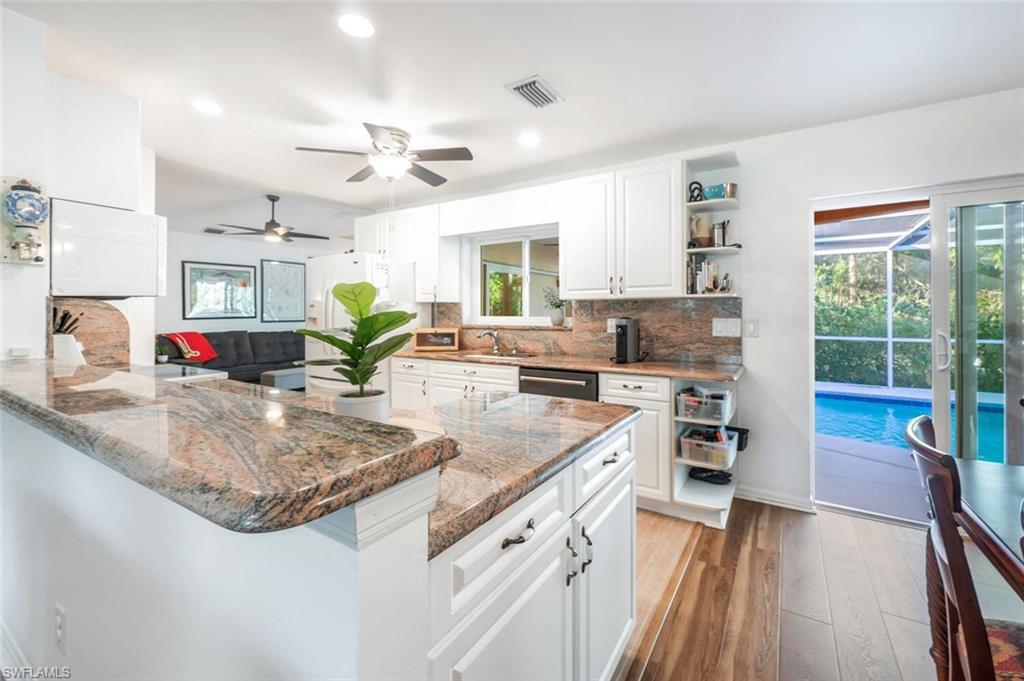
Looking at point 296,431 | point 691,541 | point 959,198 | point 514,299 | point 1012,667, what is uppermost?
point 959,198

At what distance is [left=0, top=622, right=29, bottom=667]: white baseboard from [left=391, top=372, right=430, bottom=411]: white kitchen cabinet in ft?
8.16

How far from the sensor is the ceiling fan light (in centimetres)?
290

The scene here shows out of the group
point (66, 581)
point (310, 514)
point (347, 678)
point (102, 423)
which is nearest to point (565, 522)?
point (347, 678)

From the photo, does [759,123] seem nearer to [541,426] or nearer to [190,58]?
[541,426]

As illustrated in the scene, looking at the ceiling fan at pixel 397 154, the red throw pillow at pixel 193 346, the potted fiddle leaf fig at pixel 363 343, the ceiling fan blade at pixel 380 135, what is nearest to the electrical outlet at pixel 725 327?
the ceiling fan at pixel 397 154

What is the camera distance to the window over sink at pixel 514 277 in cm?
427

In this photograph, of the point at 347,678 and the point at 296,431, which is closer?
the point at 347,678

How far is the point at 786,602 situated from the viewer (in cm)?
200

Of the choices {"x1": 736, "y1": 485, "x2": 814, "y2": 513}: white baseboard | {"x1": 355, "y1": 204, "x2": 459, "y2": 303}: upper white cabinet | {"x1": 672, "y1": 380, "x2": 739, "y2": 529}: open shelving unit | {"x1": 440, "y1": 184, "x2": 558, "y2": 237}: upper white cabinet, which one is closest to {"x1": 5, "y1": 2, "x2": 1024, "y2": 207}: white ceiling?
{"x1": 440, "y1": 184, "x2": 558, "y2": 237}: upper white cabinet

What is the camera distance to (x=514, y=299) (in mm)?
4434

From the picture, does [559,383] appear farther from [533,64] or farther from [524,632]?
[524,632]

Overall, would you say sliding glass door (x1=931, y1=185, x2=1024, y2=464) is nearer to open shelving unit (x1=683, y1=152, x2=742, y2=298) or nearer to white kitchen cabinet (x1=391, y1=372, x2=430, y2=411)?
open shelving unit (x1=683, y1=152, x2=742, y2=298)

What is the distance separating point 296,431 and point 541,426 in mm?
831

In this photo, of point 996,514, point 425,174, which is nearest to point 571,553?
point 996,514
